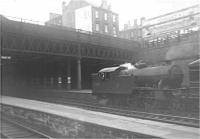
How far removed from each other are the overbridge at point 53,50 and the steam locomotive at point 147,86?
411 inches

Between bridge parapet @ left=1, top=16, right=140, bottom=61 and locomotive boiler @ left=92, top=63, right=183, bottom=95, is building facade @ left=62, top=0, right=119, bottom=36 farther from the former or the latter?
locomotive boiler @ left=92, top=63, right=183, bottom=95

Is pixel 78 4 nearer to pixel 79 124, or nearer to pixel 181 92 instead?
pixel 181 92

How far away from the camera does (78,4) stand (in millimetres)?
52250

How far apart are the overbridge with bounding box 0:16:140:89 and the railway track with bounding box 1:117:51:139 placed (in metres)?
12.1

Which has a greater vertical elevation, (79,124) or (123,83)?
(123,83)

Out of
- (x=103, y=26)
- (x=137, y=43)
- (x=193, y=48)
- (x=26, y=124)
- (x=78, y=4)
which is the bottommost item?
(x=26, y=124)

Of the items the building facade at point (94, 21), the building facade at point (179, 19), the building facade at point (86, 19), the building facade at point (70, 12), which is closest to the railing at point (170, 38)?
the building facade at point (179, 19)

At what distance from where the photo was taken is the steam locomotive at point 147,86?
44.1 ft

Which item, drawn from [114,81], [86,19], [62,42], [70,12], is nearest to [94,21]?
[86,19]

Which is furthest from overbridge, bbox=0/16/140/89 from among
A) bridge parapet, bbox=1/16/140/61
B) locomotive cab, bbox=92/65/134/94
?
locomotive cab, bbox=92/65/134/94

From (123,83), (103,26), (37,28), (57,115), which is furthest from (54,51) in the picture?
(103,26)

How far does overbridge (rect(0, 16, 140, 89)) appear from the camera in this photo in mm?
23688

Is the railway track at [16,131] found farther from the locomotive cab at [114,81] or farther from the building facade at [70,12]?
the building facade at [70,12]

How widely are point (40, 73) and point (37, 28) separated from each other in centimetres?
2108
